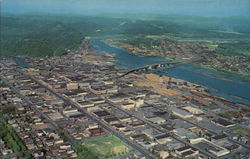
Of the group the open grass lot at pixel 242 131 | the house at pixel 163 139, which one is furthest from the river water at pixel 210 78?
the house at pixel 163 139

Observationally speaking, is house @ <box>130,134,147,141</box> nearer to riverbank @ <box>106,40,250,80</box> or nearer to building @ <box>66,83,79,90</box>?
building @ <box>66,83,79,90</box>

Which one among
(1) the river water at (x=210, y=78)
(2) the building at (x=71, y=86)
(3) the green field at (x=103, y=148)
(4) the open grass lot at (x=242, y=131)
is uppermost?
(2) the building at (x=71, y=86)

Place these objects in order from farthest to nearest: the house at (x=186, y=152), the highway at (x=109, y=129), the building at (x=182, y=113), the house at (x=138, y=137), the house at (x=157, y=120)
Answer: the building at (x=182, y=113), the house at (x=157, y=120), the house at (x=138, y=137), the highway at (x=109, y=129), the house at (x=186, y=152)

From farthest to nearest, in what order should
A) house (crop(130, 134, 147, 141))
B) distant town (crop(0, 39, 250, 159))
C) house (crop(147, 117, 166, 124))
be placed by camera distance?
house (crop(147, 117, 166, 124))
house (crop(130, 134, 147, 141))
distant town (crop(0, 39, 250, 159))

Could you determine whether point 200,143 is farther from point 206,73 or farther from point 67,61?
point 67,61

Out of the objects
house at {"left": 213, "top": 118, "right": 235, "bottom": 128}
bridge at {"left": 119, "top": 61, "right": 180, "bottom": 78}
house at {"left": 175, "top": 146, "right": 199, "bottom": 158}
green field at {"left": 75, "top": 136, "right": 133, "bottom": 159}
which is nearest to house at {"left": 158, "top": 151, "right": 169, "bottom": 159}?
house at {"left": 175, "top": 146, "right": 199, "bottom": 158}

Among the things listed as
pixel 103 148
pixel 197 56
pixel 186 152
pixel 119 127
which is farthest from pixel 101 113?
pixel 197 56

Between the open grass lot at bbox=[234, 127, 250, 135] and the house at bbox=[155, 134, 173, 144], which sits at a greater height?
the house at bbox=[155, 134, 173, 144]

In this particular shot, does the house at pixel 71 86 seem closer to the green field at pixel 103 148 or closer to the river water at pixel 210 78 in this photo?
the green field at pixel 103 148
